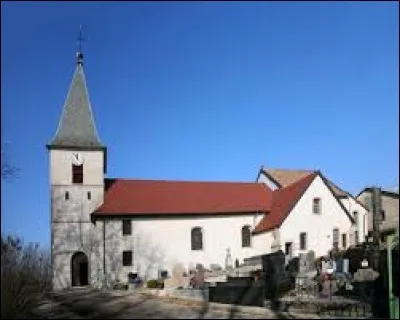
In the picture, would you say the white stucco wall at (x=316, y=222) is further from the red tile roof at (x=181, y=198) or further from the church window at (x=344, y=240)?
the red tile roof at (x=181, y=198)

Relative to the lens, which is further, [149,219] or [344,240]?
[344,240]

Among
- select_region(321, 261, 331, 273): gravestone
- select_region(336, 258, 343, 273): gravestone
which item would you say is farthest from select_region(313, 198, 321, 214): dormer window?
select_region(336, 258, 343, 273): gravestone

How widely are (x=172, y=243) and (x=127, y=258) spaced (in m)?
3.79

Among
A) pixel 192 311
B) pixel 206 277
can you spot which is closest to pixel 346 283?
pixel 192 311

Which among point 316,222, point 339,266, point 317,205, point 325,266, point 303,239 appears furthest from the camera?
point 317,205

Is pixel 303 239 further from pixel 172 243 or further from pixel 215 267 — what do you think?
pixel 172 243

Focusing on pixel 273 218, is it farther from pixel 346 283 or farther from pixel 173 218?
pixel 346 283

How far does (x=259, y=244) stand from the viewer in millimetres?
53500

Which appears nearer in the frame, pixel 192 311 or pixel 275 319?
pixel 275 319

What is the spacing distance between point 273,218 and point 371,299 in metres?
27.4

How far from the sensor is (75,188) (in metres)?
50.6

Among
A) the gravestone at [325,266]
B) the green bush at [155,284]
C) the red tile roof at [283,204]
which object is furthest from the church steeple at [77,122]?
the gravestone at [325,266]

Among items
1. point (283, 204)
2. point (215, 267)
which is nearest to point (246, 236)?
point (283, 204)

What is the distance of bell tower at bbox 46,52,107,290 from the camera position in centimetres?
4900
